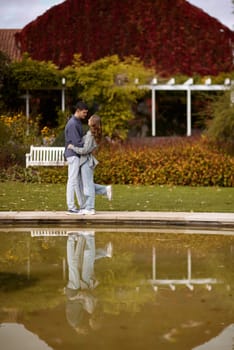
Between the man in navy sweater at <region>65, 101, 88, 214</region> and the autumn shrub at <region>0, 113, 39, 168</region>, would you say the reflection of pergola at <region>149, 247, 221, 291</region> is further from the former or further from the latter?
the autumn shrub at <region>0, 113, 39, 168</region>

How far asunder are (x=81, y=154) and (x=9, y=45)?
1059 inches

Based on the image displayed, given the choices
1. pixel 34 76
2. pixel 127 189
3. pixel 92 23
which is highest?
pixel 92 23

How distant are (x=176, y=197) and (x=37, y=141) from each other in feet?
26.7

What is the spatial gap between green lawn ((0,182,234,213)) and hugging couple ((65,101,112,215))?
3.87ft

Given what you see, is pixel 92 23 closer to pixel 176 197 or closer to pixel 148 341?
pixel 176 197

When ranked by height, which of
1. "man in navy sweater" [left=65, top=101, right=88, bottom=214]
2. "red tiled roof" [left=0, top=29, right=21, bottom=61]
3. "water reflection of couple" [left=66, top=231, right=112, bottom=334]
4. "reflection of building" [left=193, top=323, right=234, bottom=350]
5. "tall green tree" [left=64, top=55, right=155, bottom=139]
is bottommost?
"water reflection of couple" [left=66, top=231, right=112, bottom=334]

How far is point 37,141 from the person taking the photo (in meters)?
22.1

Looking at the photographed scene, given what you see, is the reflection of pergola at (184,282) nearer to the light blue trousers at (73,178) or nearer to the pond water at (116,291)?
the pond water at (116,291)

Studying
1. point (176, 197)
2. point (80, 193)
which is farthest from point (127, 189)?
point (80, 193)

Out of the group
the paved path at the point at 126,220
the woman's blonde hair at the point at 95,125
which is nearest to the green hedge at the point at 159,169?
the paved path at the point at 126,220

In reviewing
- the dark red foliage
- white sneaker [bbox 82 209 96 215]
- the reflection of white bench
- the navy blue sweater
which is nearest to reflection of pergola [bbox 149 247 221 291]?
white sneaker [bbox 82 209 96 215]

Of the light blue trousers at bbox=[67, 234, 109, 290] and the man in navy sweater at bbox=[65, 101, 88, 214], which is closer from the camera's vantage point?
the light blue trousers at bbox=[67, 234, 109, 290]

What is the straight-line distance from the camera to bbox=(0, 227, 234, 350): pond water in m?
5.12

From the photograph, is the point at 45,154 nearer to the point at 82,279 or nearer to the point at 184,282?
the point at 82,279
